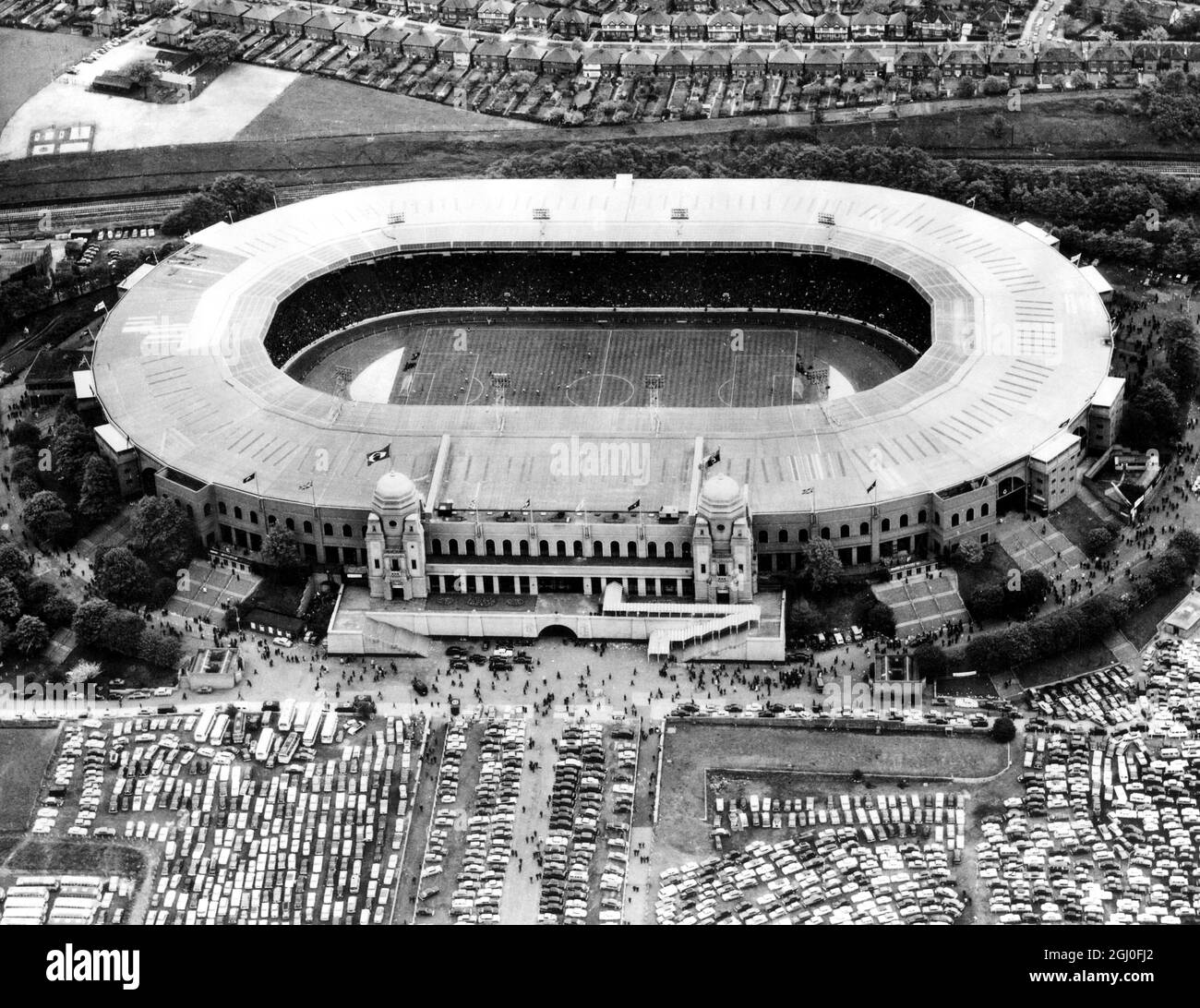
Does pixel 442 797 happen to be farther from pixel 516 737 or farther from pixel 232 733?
pixel 232 733

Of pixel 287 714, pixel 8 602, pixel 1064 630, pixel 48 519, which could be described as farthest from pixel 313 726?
pixel 1064 630

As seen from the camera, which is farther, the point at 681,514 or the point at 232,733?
the point at 681,514

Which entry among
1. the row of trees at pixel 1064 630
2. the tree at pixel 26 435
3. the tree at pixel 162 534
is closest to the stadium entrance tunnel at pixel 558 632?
the row of trees at pixel 1064 630
